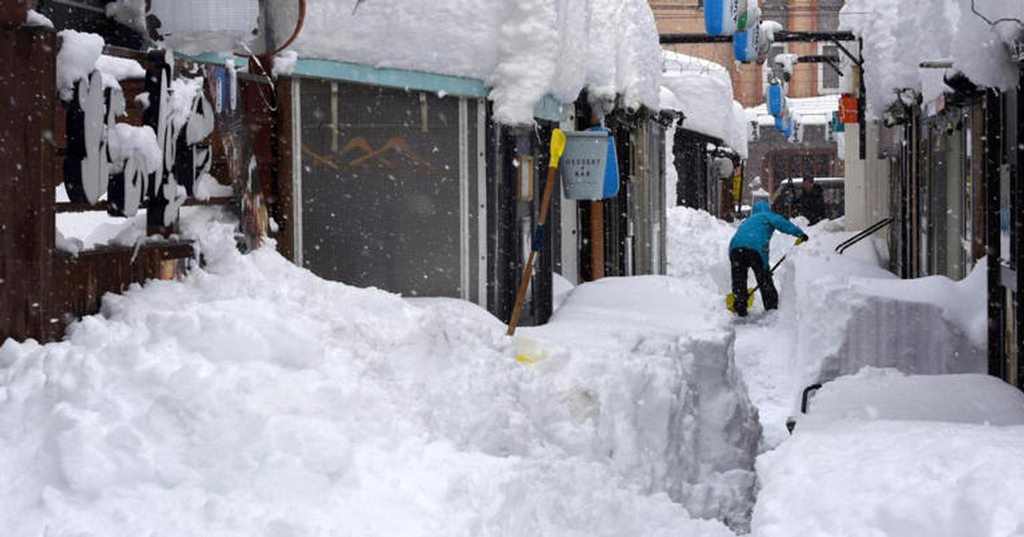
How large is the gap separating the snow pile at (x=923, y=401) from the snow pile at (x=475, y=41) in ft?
13.1

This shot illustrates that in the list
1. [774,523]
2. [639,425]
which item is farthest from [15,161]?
[639,425]

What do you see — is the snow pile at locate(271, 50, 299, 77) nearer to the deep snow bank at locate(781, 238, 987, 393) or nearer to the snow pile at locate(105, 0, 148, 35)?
the snow pile at locate(105, 0, 148, 35)

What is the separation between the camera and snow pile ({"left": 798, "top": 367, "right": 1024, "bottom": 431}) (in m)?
7.21

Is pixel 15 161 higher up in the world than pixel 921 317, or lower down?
higher up

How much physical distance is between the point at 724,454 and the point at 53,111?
696 centimetres

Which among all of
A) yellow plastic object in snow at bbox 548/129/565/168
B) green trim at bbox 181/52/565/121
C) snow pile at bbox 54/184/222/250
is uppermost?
green trim at bbox 181/52/565/121

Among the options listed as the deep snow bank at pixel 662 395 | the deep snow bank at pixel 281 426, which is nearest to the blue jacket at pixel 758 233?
the deep snow bank at pixel 662 395

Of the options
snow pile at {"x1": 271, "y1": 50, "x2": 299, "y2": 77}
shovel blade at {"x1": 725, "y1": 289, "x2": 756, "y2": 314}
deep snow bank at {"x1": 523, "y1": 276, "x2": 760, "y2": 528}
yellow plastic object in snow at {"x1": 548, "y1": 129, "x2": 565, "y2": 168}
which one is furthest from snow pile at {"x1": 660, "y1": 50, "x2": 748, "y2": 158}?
snow pile at {"x1": 271, "y1": 50, "x2": 299, "y2": 77}

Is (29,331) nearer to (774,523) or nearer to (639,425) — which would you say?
(774,523)

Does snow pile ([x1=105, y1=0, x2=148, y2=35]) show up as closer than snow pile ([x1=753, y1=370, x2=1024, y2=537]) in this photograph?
No

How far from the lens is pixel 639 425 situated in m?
9.78

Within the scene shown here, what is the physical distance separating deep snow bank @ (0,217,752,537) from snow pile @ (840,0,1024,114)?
3.18m

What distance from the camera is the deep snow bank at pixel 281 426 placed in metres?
4.88

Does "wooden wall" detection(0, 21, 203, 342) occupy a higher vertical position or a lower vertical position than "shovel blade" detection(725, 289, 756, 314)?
higher
